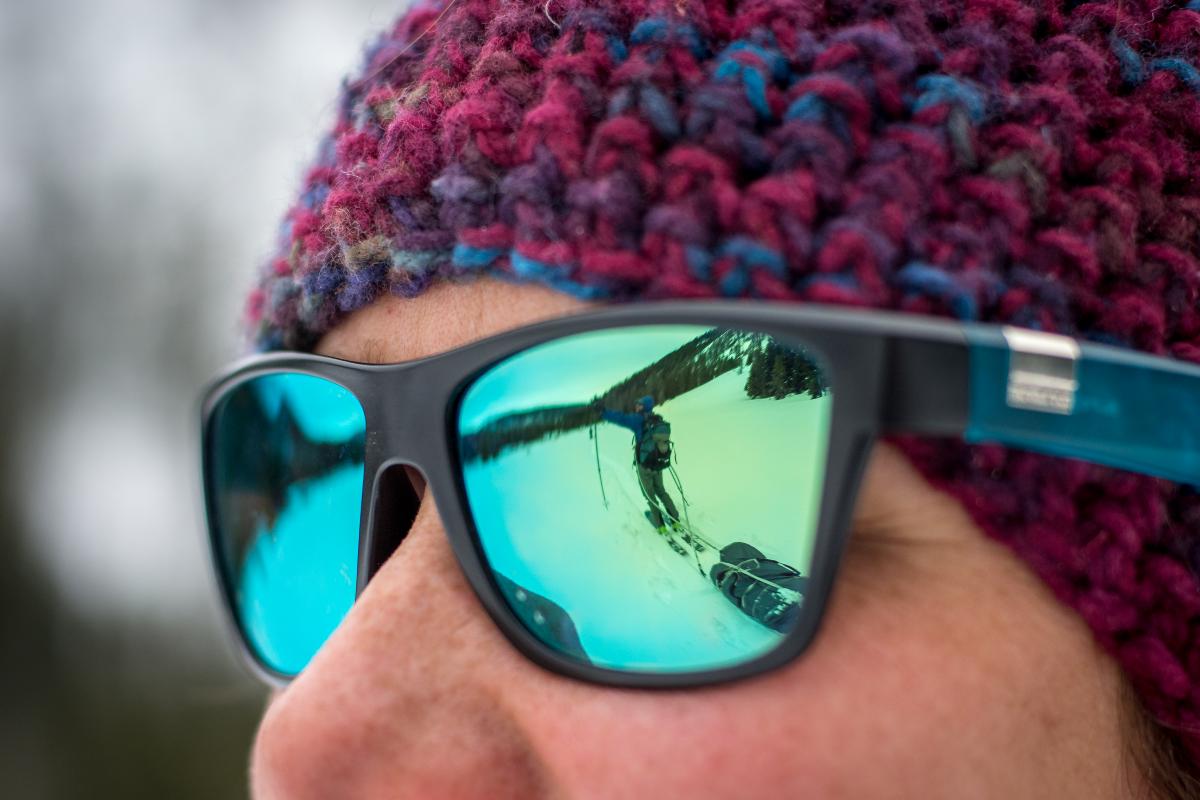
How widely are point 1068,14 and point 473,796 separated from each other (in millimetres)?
939

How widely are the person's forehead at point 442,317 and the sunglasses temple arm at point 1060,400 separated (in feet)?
1.03

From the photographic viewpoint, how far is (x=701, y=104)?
82 cm

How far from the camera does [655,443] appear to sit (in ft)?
2.68

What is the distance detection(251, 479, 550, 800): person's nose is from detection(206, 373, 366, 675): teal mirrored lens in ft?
Answer: 0.70

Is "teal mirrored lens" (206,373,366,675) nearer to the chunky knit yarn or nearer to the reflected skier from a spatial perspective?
the chunky knit yarn

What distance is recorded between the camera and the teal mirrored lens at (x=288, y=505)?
3.55 feet

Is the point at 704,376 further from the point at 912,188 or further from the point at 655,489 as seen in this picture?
the point at 912,188

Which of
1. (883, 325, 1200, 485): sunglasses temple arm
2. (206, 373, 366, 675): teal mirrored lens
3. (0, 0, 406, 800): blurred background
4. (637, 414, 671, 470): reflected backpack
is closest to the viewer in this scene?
(883, 325, 1200, 485): sunglasses temple arm

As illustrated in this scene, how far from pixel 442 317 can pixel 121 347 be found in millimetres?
4337

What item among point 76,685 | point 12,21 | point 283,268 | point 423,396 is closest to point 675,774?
point 423,396

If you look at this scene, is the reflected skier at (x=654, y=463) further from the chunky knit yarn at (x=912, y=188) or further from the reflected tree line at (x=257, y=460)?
the reflected tree line at (x=257, y=460)

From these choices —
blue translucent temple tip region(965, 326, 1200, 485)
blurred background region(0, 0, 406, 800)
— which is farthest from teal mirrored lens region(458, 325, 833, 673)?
blurred background region(0, 0, 406, 800)

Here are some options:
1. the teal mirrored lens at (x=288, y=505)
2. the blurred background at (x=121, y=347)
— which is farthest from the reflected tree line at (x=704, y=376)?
the blurred background at (x=121, y=347)

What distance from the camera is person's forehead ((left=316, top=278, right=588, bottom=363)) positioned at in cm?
87
